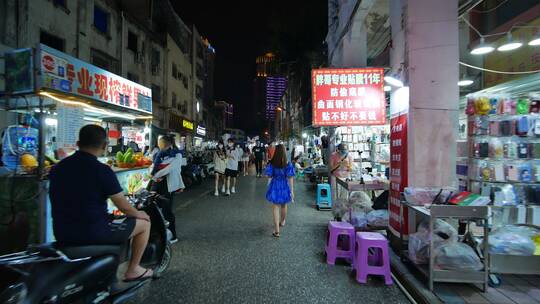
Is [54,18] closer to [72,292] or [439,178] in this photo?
[72,292]

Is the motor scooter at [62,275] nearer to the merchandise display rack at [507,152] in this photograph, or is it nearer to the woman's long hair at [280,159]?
the woman's long hair at [280,159]

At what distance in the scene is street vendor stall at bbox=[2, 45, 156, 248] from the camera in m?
4.36

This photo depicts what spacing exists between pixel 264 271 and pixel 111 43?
58.4 feet

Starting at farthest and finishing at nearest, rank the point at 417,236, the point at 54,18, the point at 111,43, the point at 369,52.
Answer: the point at 111,43 < the point at 369,52 < the point at 54,18 < the point at 417,236

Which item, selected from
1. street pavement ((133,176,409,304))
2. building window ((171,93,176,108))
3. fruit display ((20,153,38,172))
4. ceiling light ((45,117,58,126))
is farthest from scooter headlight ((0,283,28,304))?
building window ((171,93,176,108))

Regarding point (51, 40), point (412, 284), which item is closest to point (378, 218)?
point (412, 284)

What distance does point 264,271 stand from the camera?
446 cm

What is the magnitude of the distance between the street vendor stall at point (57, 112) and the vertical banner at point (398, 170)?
537cm

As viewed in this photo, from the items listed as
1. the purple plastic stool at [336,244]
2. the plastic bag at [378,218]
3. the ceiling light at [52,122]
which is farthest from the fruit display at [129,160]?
the plastic bag at [378,218]

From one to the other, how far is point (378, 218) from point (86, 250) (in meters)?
5.11

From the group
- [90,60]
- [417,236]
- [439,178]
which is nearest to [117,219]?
[417,236]

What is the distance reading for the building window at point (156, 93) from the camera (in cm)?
2364

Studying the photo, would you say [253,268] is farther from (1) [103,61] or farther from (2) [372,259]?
(1) [103,61]

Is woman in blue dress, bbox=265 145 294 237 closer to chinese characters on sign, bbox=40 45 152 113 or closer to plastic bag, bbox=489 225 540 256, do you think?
chinese characters on sign, bbox=40 45 152 113
